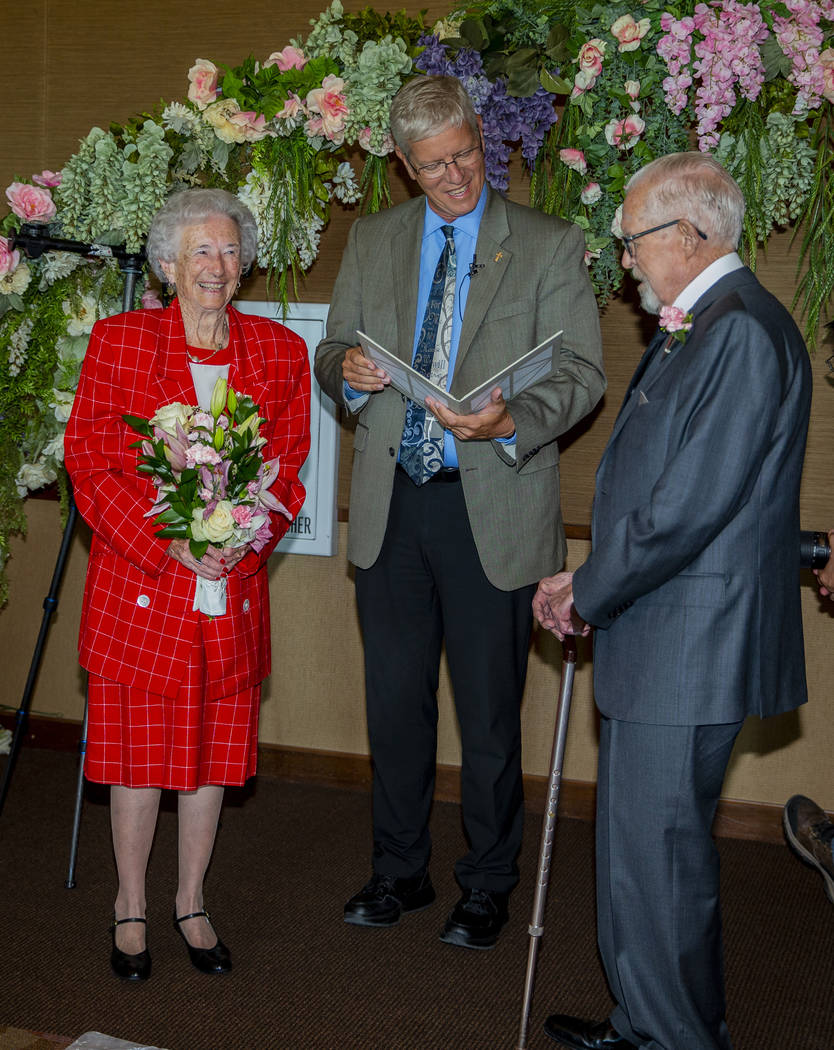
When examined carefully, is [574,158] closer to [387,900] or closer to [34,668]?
[387,900]

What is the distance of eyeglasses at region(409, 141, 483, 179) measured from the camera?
281 cm

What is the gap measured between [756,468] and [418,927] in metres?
1.74

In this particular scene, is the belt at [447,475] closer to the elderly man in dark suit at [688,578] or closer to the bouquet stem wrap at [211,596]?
the bouquet stem wrap at [211,596]

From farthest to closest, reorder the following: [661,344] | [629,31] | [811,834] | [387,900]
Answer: [811,834] → [629,31] → [387,900] → [661,344]

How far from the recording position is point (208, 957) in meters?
2.81

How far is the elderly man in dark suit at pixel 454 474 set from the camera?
2.88m

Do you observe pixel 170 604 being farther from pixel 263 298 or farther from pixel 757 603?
pixel 263 298

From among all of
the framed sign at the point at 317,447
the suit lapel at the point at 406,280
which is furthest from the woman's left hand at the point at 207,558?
the framed sign at the point at 317,447

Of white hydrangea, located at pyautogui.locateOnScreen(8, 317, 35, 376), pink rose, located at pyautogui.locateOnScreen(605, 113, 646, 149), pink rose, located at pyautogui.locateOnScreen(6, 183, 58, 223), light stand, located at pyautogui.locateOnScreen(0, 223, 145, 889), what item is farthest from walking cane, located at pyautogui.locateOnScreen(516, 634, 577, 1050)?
white hydrangea, located at pyautogui.locateOnScreen(8, 317, 35, 376)

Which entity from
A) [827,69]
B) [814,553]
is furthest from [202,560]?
[827,69]

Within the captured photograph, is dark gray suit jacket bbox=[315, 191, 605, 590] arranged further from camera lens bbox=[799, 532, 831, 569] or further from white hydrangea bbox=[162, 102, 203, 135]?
white hydrangea bbox=[162, 102, 203, 135]

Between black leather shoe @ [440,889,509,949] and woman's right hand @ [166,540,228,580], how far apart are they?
116 cm

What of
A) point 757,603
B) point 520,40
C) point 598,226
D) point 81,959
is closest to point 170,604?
point 81,959

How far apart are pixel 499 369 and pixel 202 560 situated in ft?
3.01
